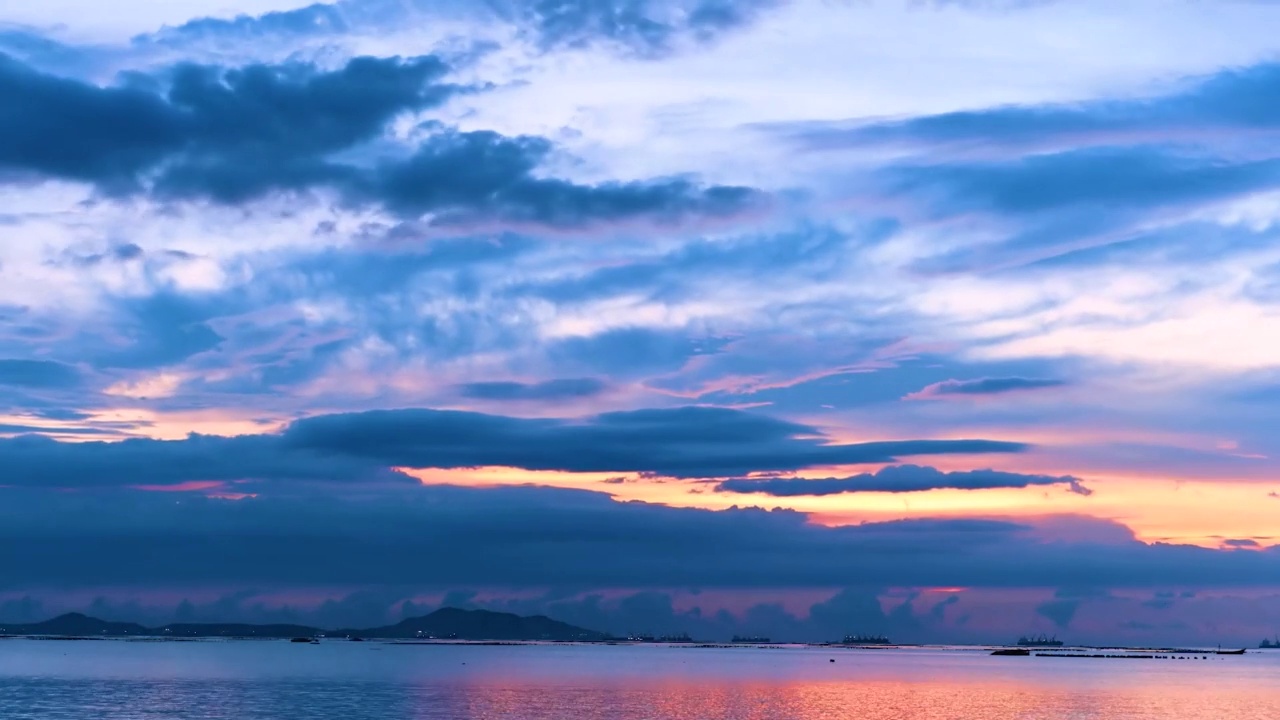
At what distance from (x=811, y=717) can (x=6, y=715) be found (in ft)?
273

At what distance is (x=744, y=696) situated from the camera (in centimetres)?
19025

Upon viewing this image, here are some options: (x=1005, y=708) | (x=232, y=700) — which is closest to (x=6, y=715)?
(x=232, y=700)

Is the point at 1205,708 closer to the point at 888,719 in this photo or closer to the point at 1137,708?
the point at 1137,708

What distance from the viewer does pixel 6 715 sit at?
432 ft

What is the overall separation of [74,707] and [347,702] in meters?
29.7

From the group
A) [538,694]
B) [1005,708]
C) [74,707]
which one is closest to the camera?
[74,707]

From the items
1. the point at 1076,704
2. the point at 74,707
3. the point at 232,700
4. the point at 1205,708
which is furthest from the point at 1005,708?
the point at 74,707

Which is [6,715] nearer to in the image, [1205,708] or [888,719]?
[888,719]

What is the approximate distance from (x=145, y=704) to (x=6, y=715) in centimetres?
2212

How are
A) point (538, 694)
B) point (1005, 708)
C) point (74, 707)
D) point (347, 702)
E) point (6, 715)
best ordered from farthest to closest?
1. point (538, 694)
2. point (1005, 708)
3. point (347, 702)
4. point (74, 707)
5. point (6, 715)

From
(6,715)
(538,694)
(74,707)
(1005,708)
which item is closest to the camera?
(6,715)

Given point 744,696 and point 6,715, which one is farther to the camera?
point 744,696

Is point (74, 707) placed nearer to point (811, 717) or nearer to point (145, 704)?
point (145, 704)

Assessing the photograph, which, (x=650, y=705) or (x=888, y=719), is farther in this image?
(x=650, y=705)
